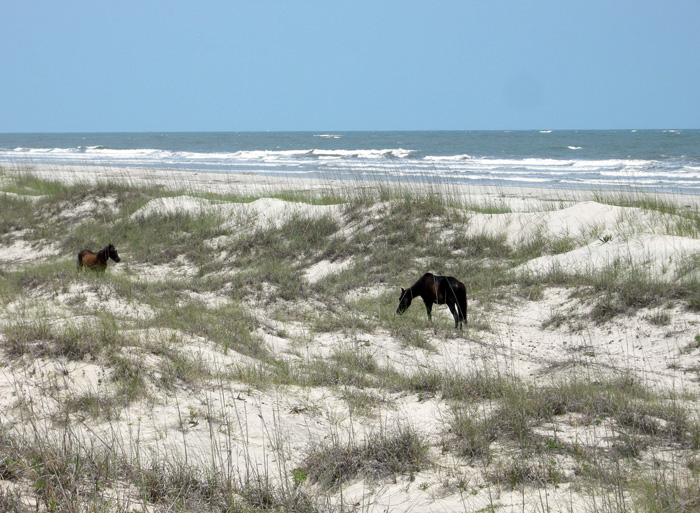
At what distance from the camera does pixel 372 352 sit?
22.1ft

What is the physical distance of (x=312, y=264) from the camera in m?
11.3

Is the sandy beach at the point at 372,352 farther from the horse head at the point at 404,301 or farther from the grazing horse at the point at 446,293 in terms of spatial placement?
the grazing horse at the point at 446,293

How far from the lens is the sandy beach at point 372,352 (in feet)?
12.3

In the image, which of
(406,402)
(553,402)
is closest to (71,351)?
(406,402)

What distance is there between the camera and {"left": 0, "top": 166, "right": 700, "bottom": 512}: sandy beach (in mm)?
3742

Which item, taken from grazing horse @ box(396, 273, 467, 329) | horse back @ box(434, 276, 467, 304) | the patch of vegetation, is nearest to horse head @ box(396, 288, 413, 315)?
grazing horse @ box(396, 273, 467, 329)

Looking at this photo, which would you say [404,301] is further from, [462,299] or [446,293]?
[462,299]

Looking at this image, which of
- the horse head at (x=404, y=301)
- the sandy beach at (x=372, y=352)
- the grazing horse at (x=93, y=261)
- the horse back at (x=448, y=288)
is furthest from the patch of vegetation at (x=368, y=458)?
the grazing horse at (x=93, y=261)

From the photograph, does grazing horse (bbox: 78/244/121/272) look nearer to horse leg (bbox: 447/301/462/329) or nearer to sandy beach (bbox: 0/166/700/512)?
sandy beach (bbox: 0/166/700/512)

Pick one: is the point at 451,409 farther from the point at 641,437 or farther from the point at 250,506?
the point at 250,506

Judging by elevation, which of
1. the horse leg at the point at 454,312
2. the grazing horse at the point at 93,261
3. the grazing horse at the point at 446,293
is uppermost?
the grazing horse at the point at 93,261

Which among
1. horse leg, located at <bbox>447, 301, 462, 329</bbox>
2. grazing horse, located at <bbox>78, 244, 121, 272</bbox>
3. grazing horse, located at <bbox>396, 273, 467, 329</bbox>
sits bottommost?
horse leg, located at <bbox>447, 301, 462, 329</bbox>

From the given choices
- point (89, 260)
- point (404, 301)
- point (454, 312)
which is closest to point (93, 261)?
point (89, 260)

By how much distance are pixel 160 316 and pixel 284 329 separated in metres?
1.53
